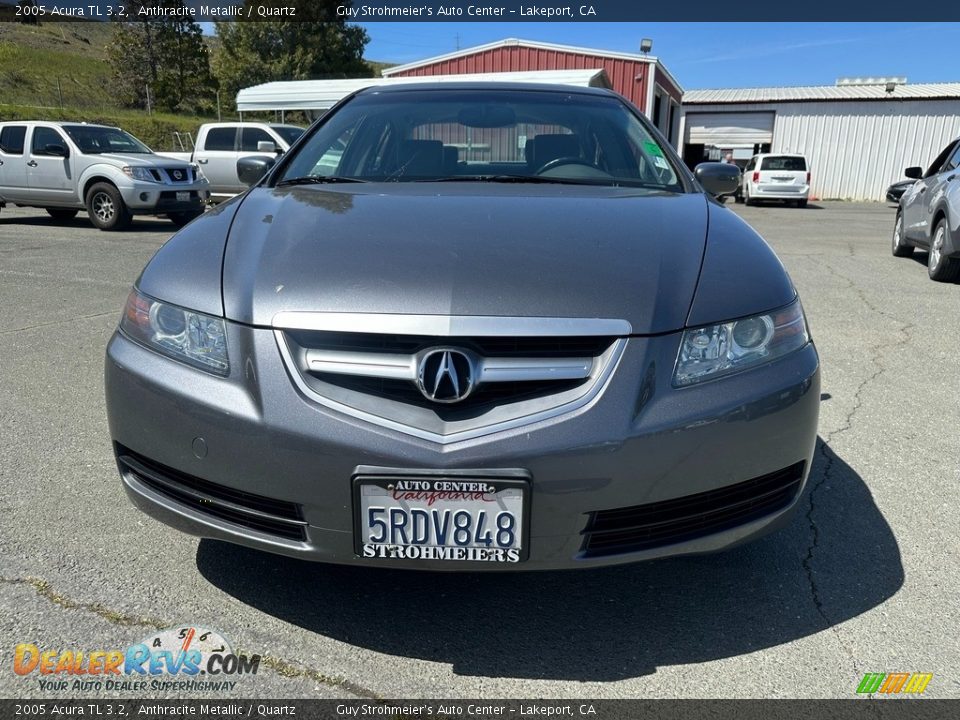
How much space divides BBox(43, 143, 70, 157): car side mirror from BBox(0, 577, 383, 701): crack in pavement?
37.1ft

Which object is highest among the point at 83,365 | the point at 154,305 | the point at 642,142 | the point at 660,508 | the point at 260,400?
the point at 642,142

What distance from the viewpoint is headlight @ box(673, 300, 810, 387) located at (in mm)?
1827

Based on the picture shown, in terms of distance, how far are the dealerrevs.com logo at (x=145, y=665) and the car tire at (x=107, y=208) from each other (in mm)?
10667

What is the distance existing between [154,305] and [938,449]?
320 cm

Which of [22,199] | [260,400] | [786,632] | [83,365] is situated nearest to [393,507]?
[260,400]

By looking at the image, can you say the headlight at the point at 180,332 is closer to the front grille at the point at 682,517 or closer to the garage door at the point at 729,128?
the front grille at the point at 682,517

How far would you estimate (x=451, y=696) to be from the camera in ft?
5.97

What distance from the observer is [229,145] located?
14188 millimetres

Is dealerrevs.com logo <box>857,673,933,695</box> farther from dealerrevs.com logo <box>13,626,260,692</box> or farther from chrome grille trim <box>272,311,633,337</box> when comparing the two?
dealerrevs.com logo <box>13,626,260,692</box>

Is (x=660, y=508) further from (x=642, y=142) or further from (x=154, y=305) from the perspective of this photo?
(x=642, y=142)

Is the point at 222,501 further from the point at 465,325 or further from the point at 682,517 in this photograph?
the point at 682,517

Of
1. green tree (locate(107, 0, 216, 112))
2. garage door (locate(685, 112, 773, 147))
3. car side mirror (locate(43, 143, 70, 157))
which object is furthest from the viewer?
green tree (locate(107, 0, 216, 112))

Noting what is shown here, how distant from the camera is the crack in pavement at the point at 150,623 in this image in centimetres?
184

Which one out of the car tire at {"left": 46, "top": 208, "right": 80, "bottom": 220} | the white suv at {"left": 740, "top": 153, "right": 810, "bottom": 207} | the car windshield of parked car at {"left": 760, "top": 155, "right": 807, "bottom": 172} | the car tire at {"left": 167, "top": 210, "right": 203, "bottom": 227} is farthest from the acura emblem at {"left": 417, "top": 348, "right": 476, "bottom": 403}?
the car windshield of parked car at {"left": 760, "top": 155, "right": 807, "bottom": 172}
